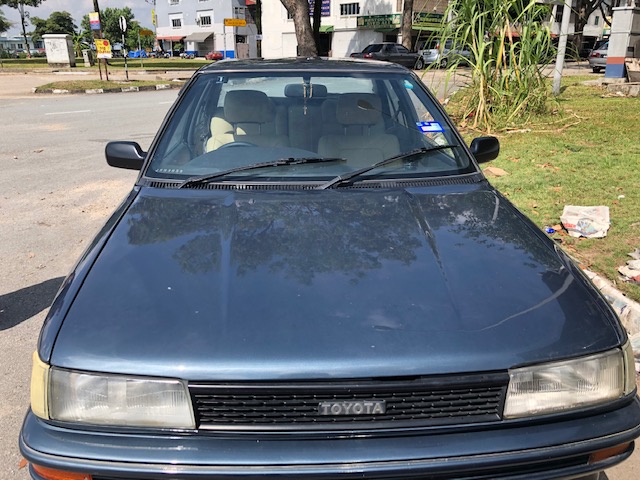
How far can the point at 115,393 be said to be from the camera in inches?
64.2

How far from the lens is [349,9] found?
163 feet

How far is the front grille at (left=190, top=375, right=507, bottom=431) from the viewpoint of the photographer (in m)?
1.60

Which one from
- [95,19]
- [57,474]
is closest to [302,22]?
[95,19]

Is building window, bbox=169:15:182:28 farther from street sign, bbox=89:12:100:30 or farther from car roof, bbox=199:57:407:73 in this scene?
car roof, bbox=199:57:407:73

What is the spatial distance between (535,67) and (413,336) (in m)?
8.38

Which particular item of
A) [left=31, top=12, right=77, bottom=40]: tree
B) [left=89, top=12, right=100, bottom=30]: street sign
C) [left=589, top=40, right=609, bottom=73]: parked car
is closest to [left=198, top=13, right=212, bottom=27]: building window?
[left=31, top=12, right=77, bottom=40]: tree

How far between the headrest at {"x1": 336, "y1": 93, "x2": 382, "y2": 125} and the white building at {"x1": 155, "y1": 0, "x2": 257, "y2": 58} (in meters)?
68.3

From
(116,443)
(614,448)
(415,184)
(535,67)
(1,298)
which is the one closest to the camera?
(116,443)

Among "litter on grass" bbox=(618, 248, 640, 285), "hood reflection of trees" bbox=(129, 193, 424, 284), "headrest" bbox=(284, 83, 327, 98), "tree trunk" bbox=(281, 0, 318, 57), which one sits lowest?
"litter on grass" bbox=(618, 248, 640, 285)

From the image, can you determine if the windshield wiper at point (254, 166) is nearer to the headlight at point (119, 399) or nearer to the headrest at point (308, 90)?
the headrest at point (308, 90)

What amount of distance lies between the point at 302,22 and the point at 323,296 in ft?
61.0

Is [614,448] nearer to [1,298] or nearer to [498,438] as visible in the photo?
[498,438]

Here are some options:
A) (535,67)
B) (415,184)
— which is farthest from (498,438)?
(535,67)

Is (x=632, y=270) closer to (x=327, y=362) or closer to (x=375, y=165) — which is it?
(x=375, y=165)
